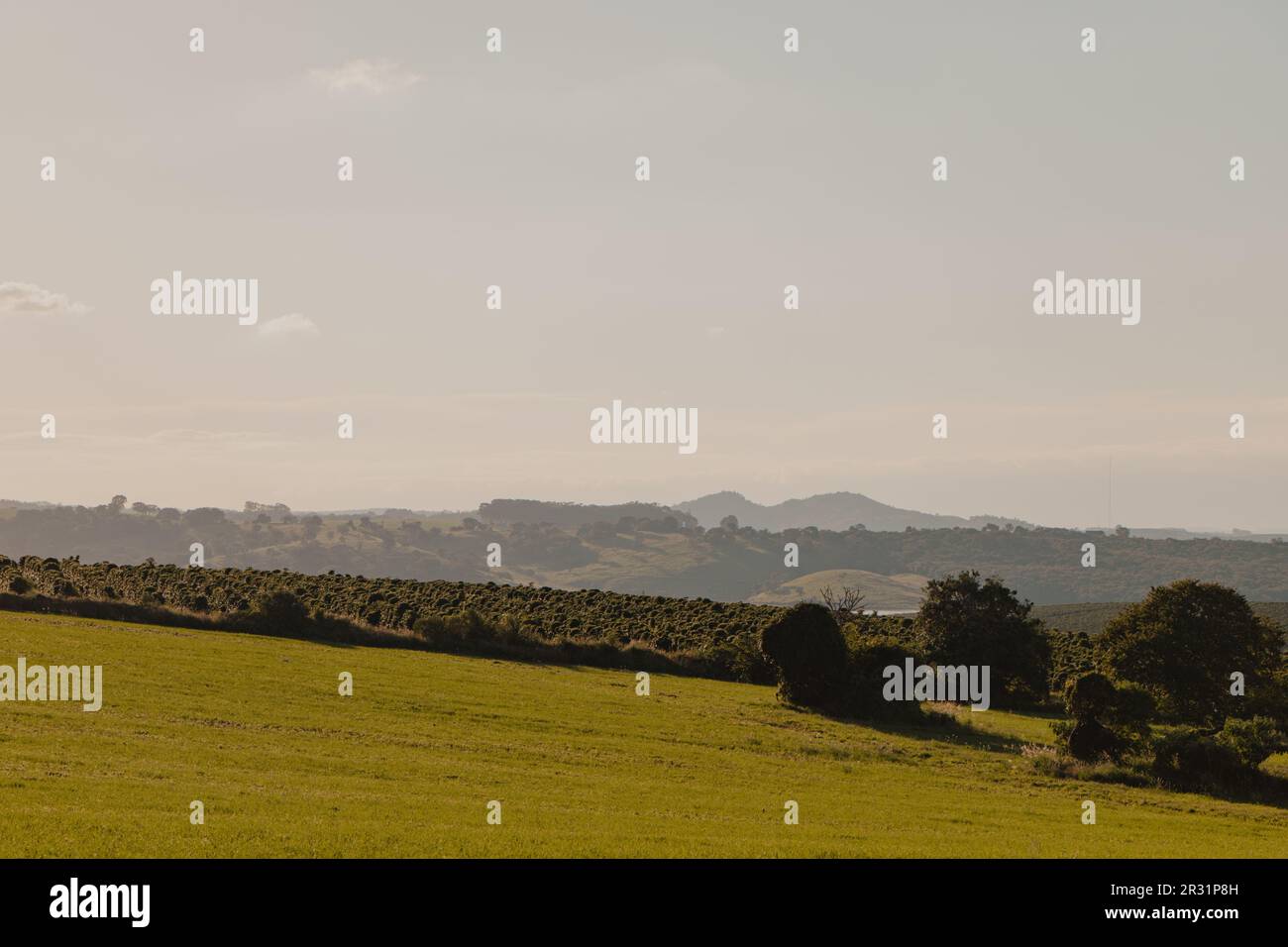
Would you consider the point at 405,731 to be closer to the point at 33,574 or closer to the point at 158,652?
the point at 158,652

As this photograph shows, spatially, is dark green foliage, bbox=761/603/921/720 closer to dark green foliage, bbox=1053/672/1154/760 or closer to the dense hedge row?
the dense hedge row

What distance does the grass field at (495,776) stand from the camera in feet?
81.7

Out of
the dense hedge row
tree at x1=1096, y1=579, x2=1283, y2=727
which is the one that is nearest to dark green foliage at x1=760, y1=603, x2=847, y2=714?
the dense hedge row

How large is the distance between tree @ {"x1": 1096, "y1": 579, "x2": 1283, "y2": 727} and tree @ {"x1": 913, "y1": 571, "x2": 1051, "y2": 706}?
1207 centimetres

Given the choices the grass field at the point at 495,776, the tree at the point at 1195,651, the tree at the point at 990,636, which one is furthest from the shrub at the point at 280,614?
the tree at the point at 1195,651

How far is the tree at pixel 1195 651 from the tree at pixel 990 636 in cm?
1207

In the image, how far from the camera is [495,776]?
117 feet

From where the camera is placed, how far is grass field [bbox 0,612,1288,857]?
81.7 ft

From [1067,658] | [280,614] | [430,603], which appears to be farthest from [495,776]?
[430,603]

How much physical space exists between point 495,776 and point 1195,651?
3895 centimetres

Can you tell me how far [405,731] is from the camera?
43.6m

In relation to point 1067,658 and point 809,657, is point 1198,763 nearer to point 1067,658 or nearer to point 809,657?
point 809,657

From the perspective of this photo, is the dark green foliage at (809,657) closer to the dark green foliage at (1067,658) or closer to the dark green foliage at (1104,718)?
the dark green foliage at (1104,718)
